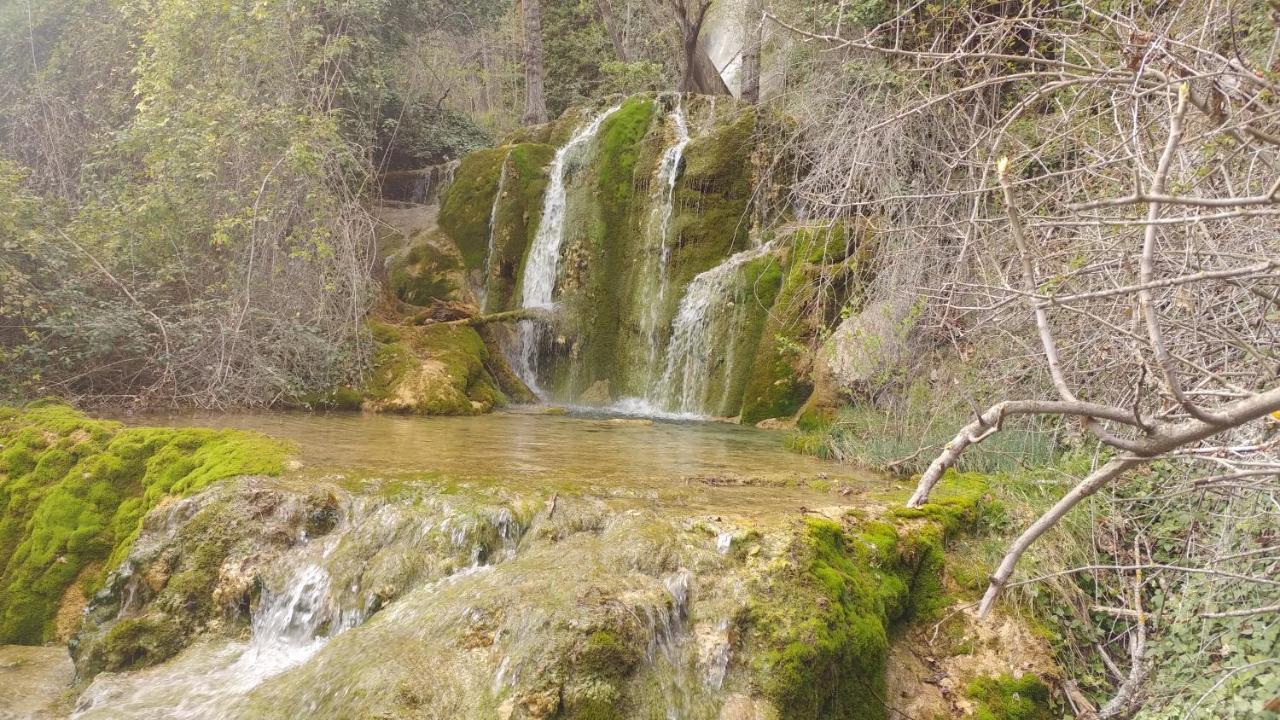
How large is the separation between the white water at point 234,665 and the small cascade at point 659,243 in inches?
292

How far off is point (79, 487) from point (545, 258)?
8.39 meters

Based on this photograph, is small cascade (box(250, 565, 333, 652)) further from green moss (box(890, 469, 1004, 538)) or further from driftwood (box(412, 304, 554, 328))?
driftwood (box(412, 304, 554, 328))

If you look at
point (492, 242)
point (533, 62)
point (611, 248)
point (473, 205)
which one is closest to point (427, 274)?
point (492, 242)

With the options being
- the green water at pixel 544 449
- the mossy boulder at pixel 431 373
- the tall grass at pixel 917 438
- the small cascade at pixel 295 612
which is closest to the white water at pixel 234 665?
the small cascade at pixel 295 612

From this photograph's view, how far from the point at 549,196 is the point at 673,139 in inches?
96.7

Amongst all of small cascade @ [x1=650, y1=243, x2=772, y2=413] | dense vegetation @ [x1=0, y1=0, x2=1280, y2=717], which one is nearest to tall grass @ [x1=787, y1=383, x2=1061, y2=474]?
dense vegetation @ [x1=0, y1=0, x2=1280, y2=717]

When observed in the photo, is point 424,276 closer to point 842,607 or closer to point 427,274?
point 427,274

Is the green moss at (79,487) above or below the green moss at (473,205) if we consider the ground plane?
below

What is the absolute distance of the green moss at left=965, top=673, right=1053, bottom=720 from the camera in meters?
3.26

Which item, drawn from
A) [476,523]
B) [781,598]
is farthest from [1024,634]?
[476,523]

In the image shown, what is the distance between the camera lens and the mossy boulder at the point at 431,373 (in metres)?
8.91

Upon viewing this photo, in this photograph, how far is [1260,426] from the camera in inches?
128

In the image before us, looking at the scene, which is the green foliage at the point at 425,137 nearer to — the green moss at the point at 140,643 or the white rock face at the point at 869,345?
the white rock face at the point at 869,345

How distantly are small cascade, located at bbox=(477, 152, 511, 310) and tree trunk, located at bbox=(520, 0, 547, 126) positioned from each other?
10.4 feet
